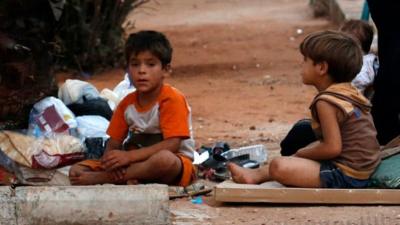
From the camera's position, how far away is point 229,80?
11703mm

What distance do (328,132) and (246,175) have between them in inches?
21.3

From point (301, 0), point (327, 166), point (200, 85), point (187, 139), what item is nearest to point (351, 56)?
point (327, 166)

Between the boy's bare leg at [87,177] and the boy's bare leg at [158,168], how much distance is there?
13 cm

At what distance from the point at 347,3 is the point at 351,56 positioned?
9.73 m

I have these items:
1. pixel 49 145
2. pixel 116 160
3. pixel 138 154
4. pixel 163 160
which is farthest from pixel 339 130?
pixel 49 145

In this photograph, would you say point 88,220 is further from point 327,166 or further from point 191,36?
point 191,36

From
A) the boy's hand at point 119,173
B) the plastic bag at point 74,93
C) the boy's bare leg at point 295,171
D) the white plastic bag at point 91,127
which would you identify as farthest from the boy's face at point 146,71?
the plastic bag at point 74,93

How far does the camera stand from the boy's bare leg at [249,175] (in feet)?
18.6

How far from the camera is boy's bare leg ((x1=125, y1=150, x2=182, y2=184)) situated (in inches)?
225

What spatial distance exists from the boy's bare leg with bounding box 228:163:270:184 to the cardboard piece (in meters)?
0.19

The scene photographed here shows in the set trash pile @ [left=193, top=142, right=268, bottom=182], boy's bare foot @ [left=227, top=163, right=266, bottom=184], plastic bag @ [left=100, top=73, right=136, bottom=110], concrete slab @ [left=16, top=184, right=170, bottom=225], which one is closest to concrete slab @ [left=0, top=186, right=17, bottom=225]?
concrete slab @ [left=16, top=184, right=170, bottom=225]

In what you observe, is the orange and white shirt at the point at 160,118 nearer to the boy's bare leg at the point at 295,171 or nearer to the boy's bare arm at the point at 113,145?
the boy's bare arm at the point at 113,145

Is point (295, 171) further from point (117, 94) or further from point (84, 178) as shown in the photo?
point (117, 94)

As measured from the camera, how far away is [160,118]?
5.85m
